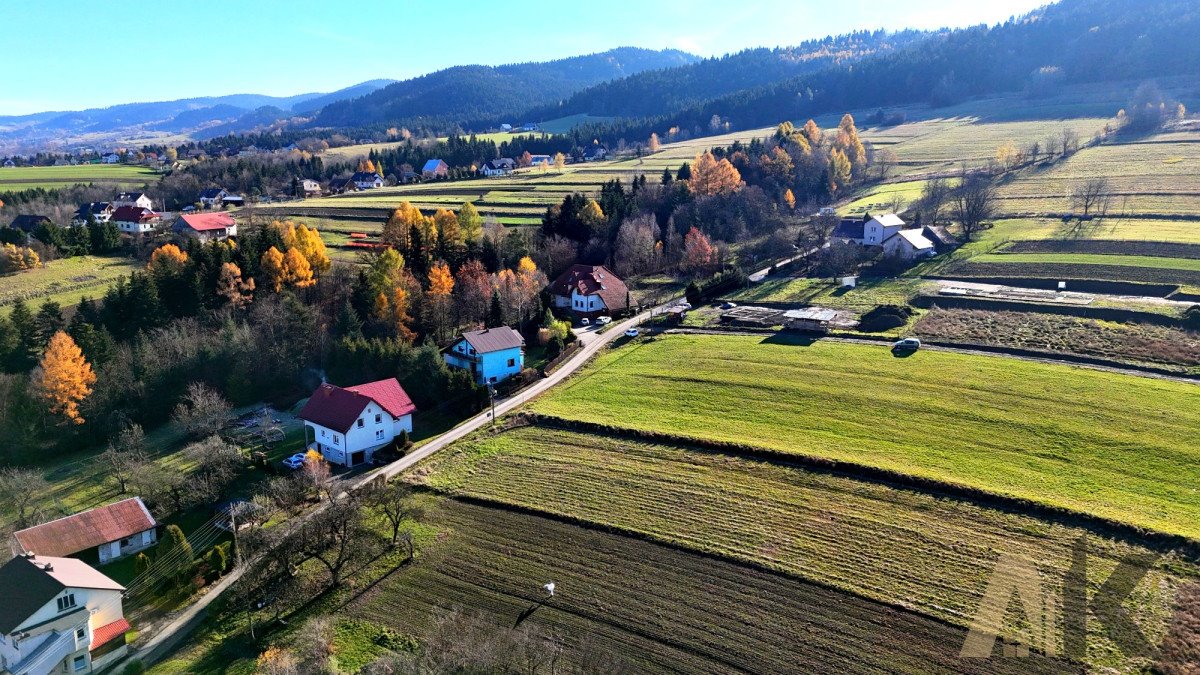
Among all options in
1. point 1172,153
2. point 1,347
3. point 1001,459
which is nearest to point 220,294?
point 1,347

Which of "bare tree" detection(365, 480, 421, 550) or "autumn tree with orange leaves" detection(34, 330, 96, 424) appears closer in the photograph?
"bare tree" detection(365, 480, 421, 550)

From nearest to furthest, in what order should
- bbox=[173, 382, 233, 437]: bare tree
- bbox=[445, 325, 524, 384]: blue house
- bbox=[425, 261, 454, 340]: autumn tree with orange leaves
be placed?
bbox=[173, 382, 233, 437]: bare tree < bbox=[445, 325, 524, 384]: blue house < bbox=[425, 261, 454, 340]: autumn tree with orange leaves

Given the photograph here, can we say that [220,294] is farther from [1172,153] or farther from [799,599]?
[1172,153]

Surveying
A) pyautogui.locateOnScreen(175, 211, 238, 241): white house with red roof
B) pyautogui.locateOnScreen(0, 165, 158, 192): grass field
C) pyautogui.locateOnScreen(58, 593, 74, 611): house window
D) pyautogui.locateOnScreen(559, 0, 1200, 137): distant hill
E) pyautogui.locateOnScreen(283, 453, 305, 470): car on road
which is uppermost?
pyautogui.locateOnScreen(559, 0, 1200, 137): distant hill

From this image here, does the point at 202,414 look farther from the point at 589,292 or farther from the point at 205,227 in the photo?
the point at 205,227

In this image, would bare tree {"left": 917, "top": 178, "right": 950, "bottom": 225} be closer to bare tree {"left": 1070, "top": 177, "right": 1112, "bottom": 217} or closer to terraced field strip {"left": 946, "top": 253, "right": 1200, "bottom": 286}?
bare tree {"left": 1070, "top": 177, "right": 1112, "bottom": 217}

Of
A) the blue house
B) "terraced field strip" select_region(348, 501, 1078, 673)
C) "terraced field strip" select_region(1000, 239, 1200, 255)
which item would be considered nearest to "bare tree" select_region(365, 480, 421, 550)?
"terraced field strip" select_region(348, 501, 1078, 673)

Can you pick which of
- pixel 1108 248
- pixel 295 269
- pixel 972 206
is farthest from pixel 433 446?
pixel 972 206

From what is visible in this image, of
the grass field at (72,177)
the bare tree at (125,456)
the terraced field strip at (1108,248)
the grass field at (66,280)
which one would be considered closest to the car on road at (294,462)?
the bare tree at (125,456)

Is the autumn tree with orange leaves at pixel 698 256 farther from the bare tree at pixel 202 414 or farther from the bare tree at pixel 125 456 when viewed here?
the bare tree at pixel 125 456
